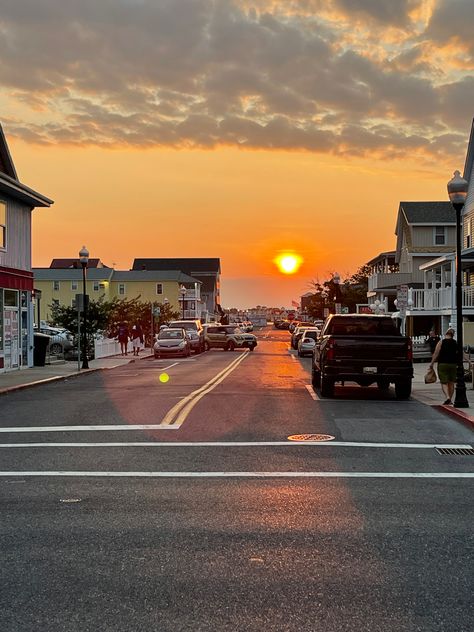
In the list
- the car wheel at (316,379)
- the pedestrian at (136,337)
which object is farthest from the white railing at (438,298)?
the car wheel at (316,379)

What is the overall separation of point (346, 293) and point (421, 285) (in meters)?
24.9

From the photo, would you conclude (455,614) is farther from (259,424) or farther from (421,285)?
(421,285)

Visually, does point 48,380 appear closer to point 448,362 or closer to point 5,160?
point 5,160

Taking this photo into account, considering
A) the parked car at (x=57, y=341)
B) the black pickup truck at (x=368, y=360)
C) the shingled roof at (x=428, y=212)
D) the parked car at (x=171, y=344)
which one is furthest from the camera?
the shingled roof at (x=428, y=212)

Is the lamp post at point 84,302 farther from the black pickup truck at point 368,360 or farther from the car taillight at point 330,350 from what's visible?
the black pickup truck at point 368,360

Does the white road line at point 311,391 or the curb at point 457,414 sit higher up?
the curb at point 457,414

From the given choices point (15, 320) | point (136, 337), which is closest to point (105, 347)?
point (136, 337)

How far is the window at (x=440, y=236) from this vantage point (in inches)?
2221

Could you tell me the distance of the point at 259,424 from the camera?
1293cm

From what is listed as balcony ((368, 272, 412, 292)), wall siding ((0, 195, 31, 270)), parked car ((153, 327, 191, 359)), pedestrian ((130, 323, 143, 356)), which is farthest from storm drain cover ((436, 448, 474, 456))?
balcony ((368, 272, 412, 292))

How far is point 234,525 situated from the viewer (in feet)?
21.1

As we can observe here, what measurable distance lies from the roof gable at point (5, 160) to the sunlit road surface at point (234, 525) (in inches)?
631

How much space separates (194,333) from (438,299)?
15.4 metres

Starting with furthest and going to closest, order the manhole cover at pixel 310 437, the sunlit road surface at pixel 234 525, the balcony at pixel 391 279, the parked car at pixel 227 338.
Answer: the balcony at pixel 391 279 < the parked car at pixel 227 338 < the manhole cover at pixel 310 437 < the sunlit road surface at pixel 234 525
